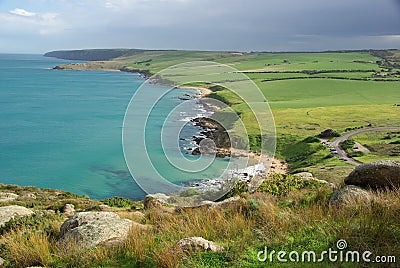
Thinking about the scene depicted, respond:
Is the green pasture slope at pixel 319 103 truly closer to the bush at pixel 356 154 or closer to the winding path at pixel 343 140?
the winding path at pixel 343 140

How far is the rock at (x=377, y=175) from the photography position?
38.1 feet

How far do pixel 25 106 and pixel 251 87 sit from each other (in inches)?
4539

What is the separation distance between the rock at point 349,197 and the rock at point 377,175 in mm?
1416

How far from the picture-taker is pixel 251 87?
36.8ft

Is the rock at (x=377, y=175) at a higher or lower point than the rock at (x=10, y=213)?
higher

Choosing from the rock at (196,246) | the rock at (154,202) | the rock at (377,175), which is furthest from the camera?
the rock at (154,202)

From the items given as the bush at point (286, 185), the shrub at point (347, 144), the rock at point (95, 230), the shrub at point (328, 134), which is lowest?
the shrub at point (347, 144)

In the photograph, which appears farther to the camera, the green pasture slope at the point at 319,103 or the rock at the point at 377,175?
the green pasture slope at the point at 319,103

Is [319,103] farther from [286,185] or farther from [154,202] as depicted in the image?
[154,202]

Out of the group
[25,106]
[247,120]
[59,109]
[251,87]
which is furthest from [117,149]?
[251,87]

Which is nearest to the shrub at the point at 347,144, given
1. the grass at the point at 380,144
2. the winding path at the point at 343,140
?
the winding path at the point at 343,140

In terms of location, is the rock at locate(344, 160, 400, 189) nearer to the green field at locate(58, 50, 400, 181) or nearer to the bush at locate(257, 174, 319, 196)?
the bush at locate(257, 174, 319, 196)

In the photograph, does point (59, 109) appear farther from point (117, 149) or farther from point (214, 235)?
point (214, 235)

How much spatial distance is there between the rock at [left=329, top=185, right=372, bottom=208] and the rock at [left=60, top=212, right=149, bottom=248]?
551cm
